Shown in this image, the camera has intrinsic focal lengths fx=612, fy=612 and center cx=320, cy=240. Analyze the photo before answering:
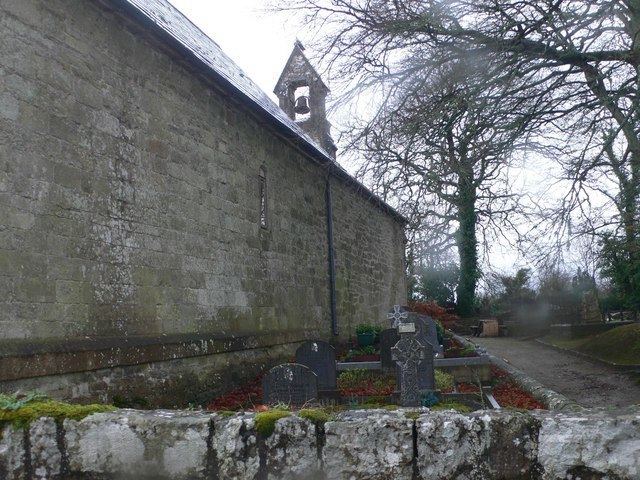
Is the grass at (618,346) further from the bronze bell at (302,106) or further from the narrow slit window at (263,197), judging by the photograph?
the bronze bell at (302,106)

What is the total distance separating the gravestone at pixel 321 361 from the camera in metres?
10.1

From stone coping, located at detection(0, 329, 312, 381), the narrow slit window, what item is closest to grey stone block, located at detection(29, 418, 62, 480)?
stone coping, located at detection(0, 329, 312, 381)

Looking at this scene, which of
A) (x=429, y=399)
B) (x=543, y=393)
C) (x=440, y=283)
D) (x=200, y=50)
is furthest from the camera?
(x=440, y=283)

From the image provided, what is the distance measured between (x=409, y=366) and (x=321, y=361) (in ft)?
5.66

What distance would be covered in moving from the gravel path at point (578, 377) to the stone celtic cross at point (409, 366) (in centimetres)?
274

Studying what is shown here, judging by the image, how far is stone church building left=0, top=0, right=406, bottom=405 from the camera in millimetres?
6535

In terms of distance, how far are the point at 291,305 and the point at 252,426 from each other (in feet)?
35.8

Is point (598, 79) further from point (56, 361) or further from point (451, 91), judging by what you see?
point (56, 361)

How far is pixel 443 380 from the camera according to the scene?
1130cm

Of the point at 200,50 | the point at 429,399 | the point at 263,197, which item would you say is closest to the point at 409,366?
the point at 429,399

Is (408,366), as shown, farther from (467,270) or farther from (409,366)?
(467,270)

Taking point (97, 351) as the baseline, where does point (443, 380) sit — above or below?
below

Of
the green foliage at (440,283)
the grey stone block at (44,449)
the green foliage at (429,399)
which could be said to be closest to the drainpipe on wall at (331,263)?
the green foliage at (429,399)

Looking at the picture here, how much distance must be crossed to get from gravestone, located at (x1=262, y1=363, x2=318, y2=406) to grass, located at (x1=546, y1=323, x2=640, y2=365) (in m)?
8.21
